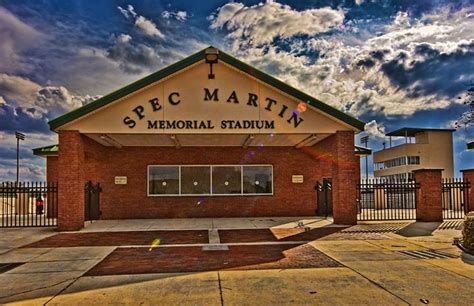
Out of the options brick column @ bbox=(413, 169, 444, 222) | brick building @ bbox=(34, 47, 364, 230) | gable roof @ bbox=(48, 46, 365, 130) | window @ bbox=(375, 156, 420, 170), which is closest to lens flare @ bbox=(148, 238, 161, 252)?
brick building @ bbox=(34, 47, 364, 230)

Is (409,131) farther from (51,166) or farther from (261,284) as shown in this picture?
(261,284)

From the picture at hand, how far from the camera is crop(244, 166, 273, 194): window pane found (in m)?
21.4

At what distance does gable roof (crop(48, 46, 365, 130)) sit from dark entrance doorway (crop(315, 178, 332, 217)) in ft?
16.7

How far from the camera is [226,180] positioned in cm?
2131

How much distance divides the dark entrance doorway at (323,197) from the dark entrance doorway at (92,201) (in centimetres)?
1096

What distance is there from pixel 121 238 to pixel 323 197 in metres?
11.2

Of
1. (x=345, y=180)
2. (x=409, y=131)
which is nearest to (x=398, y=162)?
(x=409, y=131)

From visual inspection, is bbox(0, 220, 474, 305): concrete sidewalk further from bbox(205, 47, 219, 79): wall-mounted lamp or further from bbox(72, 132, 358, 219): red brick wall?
bbox(72, 132, 358, 219): red brick wall

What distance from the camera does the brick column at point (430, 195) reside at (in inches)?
695

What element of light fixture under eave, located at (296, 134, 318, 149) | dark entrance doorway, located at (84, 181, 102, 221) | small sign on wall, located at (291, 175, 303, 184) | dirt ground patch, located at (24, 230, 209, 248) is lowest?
dirt ground patch, located at (24, 230, 209, 248)

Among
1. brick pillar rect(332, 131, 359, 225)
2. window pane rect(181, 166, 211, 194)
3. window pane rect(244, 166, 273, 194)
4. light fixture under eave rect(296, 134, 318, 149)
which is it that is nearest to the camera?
brick pillar rect(332, 131, 359, 225)

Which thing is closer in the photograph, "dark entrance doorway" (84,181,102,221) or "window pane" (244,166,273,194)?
"dark entrance doorway" (84,181,102,221)

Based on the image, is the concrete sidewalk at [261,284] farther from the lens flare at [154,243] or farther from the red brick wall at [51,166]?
the red brick wall at [51,166]

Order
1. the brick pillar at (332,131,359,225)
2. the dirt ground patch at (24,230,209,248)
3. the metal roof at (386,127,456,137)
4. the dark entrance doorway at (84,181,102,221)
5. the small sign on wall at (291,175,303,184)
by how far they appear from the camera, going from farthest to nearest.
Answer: the metal roof at (386,127,456,137) → the small sign on wall at (291,175,303,184) → the dark entrance doorway at (84,181,102,221) → the brick pillar at (332,131,359,225) → the dirt ground patch at (24,230,209,248)
